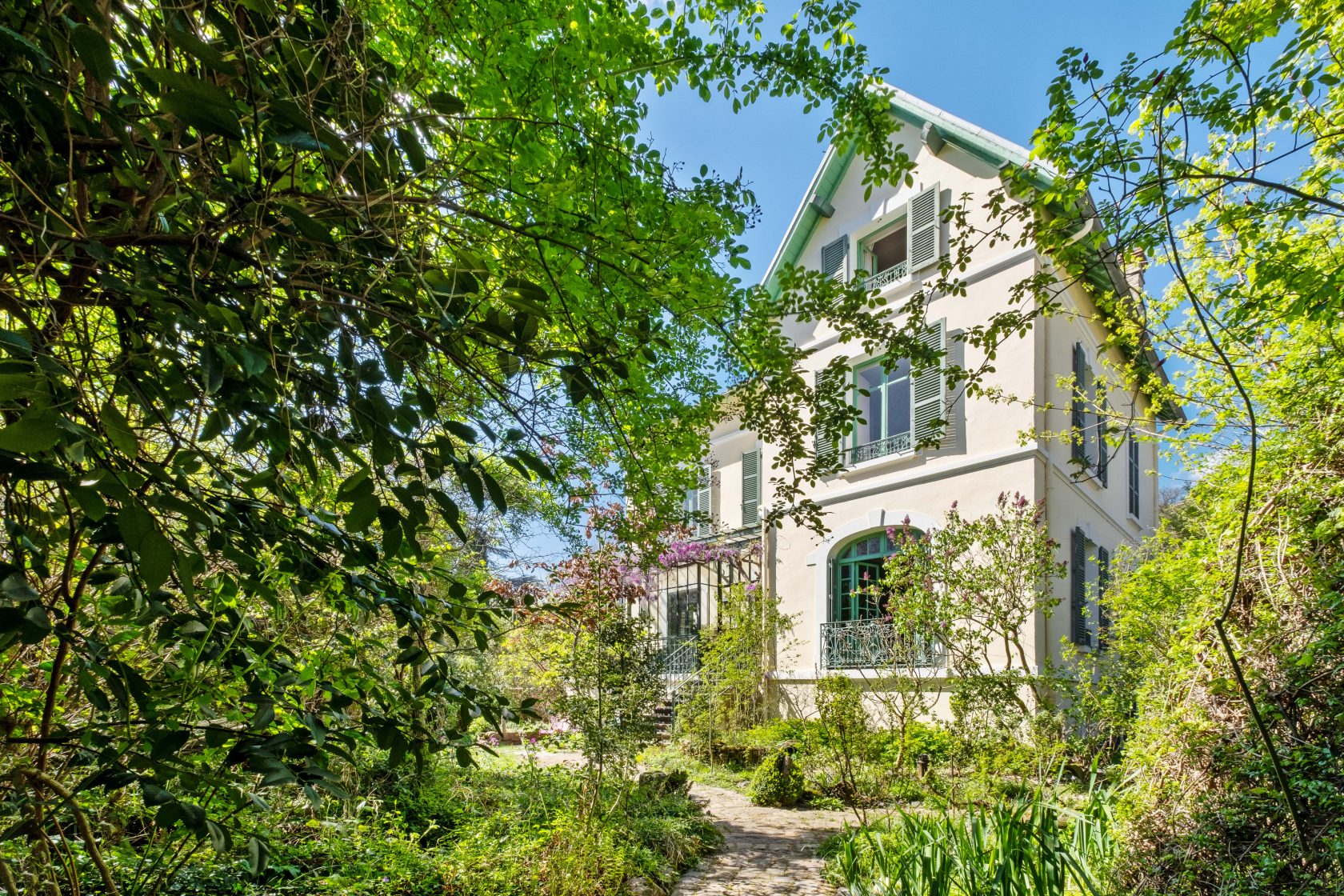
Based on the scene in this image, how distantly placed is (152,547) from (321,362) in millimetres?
533

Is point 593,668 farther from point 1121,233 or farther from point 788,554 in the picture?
point 788,554

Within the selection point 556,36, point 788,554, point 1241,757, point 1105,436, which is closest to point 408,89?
point 556,36

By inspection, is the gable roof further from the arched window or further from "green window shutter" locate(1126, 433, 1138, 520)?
the arched window

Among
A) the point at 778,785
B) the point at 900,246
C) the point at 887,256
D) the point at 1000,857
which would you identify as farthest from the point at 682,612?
the point at 1000,857

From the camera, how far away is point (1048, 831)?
321 centimetres

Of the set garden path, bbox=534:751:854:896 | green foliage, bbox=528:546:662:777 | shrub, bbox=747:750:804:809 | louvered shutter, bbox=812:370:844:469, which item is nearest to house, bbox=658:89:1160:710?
shrub, bbox=747:750:804:809

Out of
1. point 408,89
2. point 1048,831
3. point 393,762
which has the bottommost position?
point 1048,831

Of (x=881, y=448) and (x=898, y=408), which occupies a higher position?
(x=898, y=408)

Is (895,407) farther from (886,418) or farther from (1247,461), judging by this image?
(1247,461)

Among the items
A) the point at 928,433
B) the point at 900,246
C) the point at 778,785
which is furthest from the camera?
the point at 900,246

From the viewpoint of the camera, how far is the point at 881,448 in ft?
34.6

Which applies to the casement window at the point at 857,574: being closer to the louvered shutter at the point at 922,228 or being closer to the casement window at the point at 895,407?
the casement window at the point at 895,407

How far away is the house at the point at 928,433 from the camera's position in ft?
29.3

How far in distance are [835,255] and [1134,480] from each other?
6.82 m
